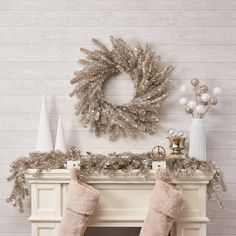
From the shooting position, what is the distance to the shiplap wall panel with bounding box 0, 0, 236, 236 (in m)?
3.50

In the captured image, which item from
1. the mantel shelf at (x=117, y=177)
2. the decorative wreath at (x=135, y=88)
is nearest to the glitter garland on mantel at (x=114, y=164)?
the mantel shelf at (x=117, y=177)

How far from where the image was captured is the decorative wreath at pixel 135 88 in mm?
3410

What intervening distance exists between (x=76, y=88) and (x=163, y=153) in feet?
2.29

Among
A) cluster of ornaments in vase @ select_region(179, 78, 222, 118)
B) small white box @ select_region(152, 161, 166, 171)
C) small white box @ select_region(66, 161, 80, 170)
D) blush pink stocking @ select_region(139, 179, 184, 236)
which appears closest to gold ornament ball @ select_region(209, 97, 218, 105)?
cluster of ornaments in vase @ select_region(179, 78, 222, 118)

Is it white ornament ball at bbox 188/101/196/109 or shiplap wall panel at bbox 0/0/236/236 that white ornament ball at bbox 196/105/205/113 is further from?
shiplap wall panel at bbox 0/0/236/236

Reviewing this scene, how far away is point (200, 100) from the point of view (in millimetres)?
3463

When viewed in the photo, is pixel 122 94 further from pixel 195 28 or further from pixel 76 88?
pixel 195 28

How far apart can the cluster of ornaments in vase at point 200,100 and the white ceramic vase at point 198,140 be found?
77mm

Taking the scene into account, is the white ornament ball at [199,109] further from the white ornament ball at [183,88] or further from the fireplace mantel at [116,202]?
the fireplace mantel at [116,202]

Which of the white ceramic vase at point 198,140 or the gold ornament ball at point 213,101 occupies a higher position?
the gold ornament ball at point 213,101

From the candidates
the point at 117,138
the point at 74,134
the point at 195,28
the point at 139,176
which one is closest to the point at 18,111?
the point at 74,134

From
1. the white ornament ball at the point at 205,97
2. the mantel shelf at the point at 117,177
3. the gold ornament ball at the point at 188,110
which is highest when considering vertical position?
the white ornament ball at the point at 205,97

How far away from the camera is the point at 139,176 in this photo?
307cm

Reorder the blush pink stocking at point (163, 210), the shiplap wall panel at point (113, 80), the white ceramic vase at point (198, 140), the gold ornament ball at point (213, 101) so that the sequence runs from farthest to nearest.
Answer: the shiplap wall panel at point (113, 80) < the gold ornament ball at point (213, 101) < the white ceramic vase at point (198, 140) < the blush pink stocking at point (163, 210)
